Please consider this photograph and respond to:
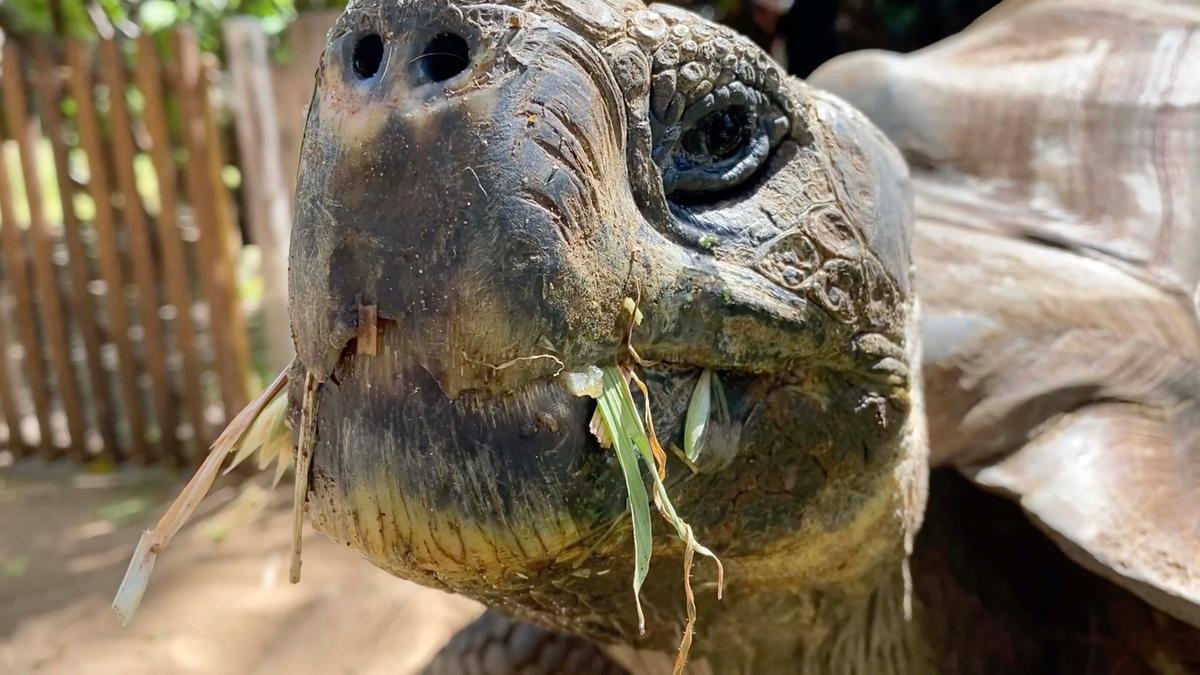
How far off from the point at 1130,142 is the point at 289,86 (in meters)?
2.89

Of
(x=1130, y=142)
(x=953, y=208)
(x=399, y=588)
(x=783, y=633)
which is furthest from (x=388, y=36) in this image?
(x=399, y=588)

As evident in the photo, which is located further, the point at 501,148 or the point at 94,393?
the point at 94,393

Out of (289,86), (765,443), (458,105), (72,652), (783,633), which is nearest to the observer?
(458,105)

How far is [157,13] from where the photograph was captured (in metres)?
6.10

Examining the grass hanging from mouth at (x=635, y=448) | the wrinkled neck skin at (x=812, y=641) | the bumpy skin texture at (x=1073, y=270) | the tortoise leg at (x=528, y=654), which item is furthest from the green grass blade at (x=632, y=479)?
the tortoise leg at (x=528, y=654)

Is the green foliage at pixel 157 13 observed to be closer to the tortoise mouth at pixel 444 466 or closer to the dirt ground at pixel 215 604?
the dirt ground at pixel 215 604

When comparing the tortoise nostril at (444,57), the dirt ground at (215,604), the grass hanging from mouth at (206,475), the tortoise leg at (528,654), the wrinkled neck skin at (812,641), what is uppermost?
the tortoise nostril at (444,57)

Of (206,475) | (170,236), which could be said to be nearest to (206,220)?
(170,236)

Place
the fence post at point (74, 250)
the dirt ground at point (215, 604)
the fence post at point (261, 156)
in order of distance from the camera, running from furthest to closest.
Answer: the fence post at point (74, 250) < the fence post at point (261, 156) < the dirt ground at point (215, 604)

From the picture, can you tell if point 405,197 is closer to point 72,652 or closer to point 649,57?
point 649,57

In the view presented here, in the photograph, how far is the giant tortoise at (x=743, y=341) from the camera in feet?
2.04

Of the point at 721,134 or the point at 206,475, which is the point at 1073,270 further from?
the point at 206,475

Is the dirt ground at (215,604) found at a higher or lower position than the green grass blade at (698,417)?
lower

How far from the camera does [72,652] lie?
2.38m
